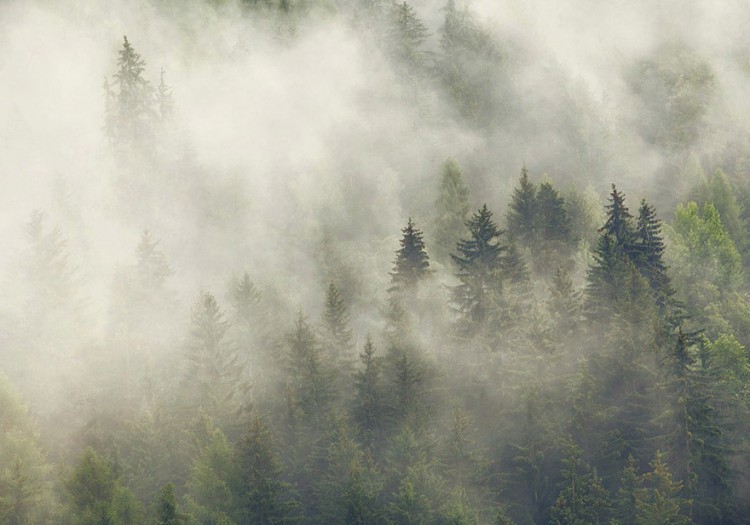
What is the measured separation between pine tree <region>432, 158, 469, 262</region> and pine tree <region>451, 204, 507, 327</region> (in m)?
15.7

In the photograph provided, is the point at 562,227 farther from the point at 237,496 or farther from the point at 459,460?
the point at 237,496

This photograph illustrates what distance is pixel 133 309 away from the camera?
66438 mm

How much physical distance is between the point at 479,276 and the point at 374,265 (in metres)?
17.9

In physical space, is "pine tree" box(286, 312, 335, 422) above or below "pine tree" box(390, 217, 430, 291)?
below

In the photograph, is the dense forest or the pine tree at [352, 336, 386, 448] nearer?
the dense forest

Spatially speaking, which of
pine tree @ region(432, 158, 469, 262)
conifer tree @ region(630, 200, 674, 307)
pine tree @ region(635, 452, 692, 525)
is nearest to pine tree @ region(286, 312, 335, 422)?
pine tree @ region(635, 452, 692, 525)

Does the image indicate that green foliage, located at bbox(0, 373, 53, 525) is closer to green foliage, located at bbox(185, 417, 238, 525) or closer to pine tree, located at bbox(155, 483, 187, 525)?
green foliage, located at bbox(185, 417, 238, 525)

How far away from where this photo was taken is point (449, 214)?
78688 mm

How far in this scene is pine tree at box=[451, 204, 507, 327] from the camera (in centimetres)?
5788

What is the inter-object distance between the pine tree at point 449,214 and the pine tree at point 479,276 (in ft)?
51.4

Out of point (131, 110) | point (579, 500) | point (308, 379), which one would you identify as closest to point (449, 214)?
point (308, 379)

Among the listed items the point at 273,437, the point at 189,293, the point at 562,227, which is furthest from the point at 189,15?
the point at 273,437

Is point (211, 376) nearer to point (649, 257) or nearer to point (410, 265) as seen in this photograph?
point (410, 265)

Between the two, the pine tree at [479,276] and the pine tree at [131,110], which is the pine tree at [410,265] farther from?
the pine tree at [131,110]
